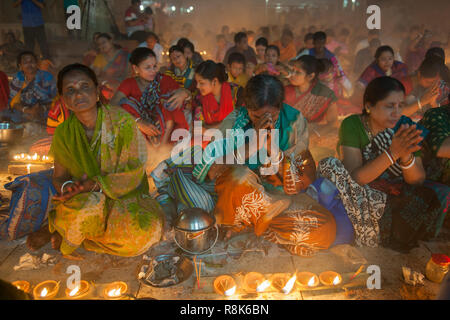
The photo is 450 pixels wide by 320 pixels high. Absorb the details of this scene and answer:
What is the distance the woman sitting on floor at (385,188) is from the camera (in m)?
2.69

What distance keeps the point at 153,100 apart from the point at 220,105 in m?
0.89

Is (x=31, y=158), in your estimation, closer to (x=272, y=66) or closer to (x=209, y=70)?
(x=209, y=70)

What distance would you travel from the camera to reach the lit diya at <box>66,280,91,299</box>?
2.27 m

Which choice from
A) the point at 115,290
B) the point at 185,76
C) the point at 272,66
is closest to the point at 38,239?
Answer: the point at 115,290

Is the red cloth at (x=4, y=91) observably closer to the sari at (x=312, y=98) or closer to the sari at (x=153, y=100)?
the sari at (x=153, y=100)

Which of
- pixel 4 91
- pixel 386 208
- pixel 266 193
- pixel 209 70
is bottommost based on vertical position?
pixel 386 208

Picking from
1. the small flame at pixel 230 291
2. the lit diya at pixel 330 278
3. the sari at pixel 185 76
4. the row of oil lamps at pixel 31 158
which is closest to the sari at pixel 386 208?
the lit diya at pixel 330 278

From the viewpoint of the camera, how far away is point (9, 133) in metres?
5.19

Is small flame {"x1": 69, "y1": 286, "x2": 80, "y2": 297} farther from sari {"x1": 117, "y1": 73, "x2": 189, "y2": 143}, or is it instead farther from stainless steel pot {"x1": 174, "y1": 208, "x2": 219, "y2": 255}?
sari {"x1": 117, "y1": 73, "x2": 189, "y2": 143}

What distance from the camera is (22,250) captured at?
2.89 meters

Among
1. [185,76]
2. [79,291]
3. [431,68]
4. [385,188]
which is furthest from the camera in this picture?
[185,76]

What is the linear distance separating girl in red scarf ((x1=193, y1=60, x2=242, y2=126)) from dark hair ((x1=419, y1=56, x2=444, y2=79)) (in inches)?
118

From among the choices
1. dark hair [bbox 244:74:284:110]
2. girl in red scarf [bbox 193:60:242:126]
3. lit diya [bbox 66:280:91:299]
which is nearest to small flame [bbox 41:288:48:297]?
lit diya [bbox 66:280:91:299]
